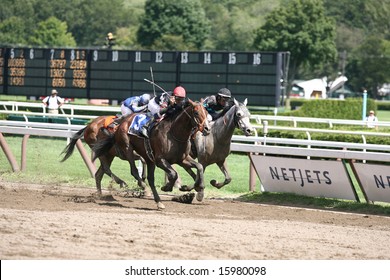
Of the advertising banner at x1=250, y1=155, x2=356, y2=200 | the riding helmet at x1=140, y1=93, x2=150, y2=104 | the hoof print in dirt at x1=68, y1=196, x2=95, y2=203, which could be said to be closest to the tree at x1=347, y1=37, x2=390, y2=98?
the advertising banner at x1=250, y1=155, x2=356, y2=200

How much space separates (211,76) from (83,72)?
3.81 m

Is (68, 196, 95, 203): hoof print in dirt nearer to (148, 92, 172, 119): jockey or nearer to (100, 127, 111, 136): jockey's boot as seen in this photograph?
(100, 127, 111, 136): jockey's boot

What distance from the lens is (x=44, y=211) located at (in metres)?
10.4

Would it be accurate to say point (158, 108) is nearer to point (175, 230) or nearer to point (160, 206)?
point (160, 206)

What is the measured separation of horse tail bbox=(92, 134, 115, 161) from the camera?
12.4m

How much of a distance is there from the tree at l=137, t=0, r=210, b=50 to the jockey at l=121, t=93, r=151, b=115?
58.3 metres

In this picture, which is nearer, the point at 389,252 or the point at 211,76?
the point at 389,252

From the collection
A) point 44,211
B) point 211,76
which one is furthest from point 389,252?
point 211,76

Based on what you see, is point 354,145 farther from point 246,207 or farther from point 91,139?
point 91,139

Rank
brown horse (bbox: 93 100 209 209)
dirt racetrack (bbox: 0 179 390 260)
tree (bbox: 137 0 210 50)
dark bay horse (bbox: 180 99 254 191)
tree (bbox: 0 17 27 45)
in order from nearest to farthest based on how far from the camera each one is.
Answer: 1. dirt racetrack (bbox: 0 179 390 260)
2. brown horse (bbox: 93 100 209 209)
3. dark bay horse (bbox: 180 99 254 191)
4. tree (bbox: 137 0 210 50)
5. tree (bbox: 0 17 27 45)

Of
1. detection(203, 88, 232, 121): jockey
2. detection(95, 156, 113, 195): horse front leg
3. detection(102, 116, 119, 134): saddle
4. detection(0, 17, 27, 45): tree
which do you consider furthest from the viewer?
detection(0, 17, 27, 45): tree

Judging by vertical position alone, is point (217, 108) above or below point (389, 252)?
above

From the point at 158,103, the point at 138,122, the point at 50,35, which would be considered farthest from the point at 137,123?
the point at 50,35

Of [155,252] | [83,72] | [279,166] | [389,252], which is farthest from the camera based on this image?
[83,72]
